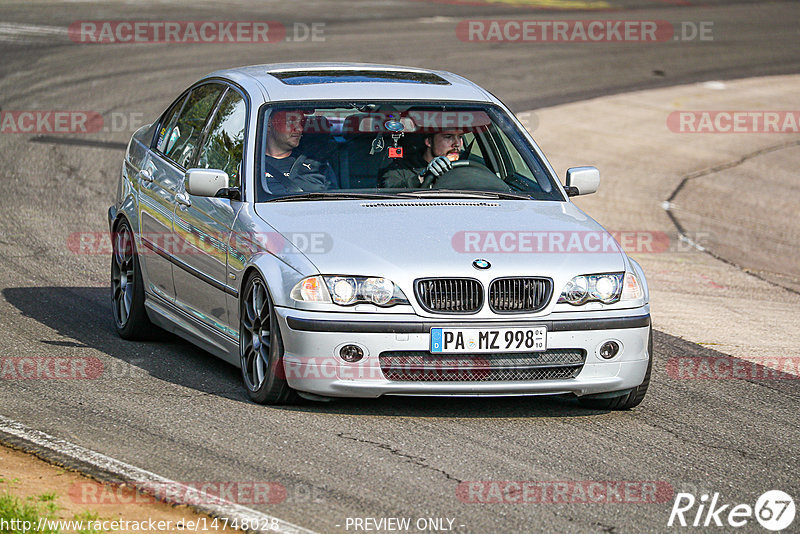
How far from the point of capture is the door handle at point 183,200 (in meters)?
8.16

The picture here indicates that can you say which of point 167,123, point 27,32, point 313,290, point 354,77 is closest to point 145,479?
point 313,290

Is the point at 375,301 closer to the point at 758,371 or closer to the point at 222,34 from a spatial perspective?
the point at 758,371

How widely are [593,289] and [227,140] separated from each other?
2.50 meters

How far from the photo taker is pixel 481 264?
682 centimetres

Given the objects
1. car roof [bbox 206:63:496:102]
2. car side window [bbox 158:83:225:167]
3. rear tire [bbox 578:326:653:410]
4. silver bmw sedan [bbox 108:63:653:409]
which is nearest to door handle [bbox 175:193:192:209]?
silver bmw sedan [bbox 108:63:653:409]

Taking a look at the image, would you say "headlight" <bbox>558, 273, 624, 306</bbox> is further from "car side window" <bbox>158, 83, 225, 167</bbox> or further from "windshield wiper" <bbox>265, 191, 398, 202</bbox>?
"car side window" <bbox>158, 83, 225, 167</bbox>

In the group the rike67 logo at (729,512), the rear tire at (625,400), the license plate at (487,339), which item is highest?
the license plate at (487,339)

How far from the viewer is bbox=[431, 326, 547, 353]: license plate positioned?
22.0ft

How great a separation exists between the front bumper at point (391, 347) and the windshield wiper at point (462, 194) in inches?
48.1

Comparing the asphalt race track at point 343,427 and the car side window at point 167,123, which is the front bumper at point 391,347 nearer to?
the asphalt race track at point 343,427

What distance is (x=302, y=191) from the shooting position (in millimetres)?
7723

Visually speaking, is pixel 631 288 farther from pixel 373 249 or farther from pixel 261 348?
pixel 261 348

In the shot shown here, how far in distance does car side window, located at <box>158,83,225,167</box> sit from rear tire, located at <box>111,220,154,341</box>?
637mm

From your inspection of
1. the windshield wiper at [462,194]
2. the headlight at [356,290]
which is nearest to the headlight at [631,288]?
the windshield wiper at [462,194]
